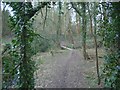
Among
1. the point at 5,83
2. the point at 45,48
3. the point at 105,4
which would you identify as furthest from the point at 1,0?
the point at 105,4

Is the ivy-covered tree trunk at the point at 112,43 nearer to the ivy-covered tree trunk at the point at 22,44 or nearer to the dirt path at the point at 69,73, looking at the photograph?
the dirt path at the point at 69,73

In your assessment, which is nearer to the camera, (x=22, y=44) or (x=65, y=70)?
(x=22, y=44)

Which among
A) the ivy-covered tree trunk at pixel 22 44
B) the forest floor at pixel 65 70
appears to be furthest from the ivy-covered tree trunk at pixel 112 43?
the ivy-covered tree trunk at pixel 22 44

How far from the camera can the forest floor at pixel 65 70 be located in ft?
5.56

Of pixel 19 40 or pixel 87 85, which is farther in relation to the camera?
pixel 87 85

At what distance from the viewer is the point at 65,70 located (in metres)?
1.83

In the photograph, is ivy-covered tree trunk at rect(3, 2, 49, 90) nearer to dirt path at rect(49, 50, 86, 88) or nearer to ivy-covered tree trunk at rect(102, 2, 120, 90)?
dirt path at rect(49, 50, 86, 88)

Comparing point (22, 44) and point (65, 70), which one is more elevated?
point (22, 44)

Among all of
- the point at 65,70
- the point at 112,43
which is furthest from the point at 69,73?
the point at 112,43

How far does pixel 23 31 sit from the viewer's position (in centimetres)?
157

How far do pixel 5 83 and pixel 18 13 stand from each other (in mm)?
478

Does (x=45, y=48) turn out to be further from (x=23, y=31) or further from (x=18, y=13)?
(x=18, y=13)

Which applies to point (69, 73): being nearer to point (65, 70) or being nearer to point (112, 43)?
point (65, 70)

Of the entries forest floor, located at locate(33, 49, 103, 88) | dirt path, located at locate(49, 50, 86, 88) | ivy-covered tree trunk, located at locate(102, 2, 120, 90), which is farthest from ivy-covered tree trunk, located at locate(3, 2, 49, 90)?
→ ivy-covered tree trunk, located at locate(102, 2, 120, 90)
